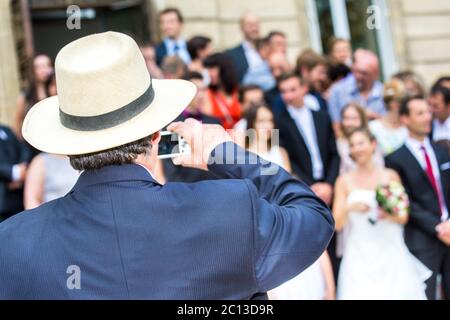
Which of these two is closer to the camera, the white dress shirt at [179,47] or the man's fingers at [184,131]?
the man's fingers at [184,131]

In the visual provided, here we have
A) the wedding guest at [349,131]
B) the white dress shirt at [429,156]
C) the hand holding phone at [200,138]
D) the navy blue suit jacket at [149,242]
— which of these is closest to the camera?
the navy blue suit jacket at [149,242]

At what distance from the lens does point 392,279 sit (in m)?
6.57

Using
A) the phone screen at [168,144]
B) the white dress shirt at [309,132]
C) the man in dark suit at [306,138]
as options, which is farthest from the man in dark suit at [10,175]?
the phone screen at [168,144]

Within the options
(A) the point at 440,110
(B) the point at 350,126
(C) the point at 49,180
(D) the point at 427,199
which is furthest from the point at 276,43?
(C) the point at 49,180

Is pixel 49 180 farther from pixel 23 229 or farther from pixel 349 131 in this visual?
pixel 23 229

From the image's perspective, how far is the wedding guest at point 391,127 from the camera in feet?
25.4

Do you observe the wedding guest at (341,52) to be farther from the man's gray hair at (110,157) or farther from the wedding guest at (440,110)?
the man's gray hair at (110,157)

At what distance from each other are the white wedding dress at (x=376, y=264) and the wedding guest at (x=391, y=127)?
1.11 meters

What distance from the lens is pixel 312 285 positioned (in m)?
6.33

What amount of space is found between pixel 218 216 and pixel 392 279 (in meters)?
4.27

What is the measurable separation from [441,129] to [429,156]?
1.37 m

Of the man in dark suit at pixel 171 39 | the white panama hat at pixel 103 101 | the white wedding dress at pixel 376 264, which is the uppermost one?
the man in dark suit at pixel 171 39
